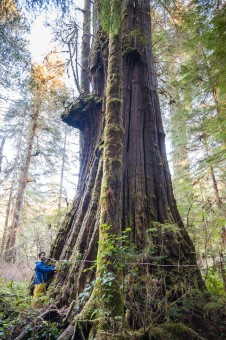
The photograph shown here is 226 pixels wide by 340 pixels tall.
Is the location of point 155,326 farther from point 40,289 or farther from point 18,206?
point 18,206

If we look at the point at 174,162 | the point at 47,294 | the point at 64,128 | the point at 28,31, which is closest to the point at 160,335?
the point at 47,294

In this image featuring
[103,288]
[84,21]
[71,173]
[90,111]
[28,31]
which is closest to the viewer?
[103,288]

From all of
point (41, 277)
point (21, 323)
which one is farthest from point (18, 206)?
point (21, 323)

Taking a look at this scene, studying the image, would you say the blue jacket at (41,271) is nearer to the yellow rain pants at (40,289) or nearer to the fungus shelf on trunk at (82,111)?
the yellow rain pants at (40,289)

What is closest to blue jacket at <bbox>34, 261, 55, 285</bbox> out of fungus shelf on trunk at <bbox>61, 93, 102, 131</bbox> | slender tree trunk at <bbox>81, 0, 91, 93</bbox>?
fungus shelf on trunk at <bbox>61, 93, 102, 131</bbox>

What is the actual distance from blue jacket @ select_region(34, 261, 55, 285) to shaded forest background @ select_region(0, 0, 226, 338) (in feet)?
0.97

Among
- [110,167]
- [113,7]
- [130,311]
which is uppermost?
[113,7]

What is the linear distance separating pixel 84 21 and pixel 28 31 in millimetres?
2927

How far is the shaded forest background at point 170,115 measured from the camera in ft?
18.6

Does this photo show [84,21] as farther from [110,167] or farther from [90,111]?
[110,167]

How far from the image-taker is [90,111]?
6.38 meters

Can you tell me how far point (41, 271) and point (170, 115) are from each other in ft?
31.7

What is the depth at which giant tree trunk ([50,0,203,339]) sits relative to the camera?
3074 mm

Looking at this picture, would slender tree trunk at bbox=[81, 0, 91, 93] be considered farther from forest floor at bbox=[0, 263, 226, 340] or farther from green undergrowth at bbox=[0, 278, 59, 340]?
forest floor at bbox=[0, 263, 226, 340]
